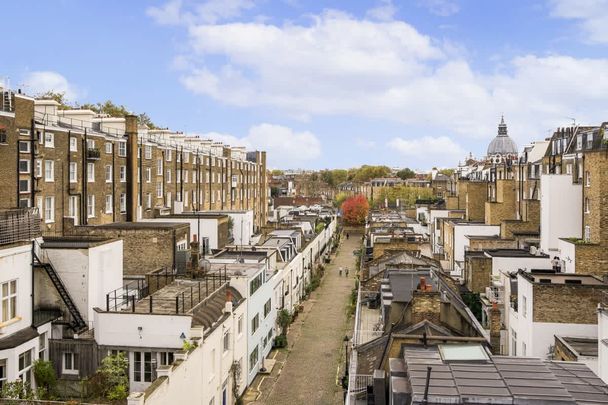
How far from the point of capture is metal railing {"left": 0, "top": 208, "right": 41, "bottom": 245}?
20.2 metres

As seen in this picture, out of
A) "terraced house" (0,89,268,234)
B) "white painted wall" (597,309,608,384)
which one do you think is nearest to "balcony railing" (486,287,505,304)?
"white painted wall" (597,309,608,384)

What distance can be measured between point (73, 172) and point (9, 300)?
20.6m

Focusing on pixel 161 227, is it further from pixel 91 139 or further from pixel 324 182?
pixel 324 182

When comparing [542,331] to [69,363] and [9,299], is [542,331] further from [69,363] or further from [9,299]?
[9,299]

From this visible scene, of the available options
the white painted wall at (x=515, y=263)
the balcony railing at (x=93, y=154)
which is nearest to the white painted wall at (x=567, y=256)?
the white painted wall at (x=515, y=263)

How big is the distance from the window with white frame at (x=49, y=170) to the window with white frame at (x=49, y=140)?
0.99 m

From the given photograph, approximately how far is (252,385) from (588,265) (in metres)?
18.6

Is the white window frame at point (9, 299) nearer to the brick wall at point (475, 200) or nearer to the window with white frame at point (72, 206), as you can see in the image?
the window with white frame at point (72, 206)

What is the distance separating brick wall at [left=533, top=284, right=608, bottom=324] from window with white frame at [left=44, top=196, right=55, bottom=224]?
2815cm

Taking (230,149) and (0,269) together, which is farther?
(230,149)

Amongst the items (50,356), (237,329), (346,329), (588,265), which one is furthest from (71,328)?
(588,265)

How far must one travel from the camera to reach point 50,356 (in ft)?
68.6

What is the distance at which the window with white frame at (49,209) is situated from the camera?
36.0 m

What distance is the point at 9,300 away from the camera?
19.6 meters
